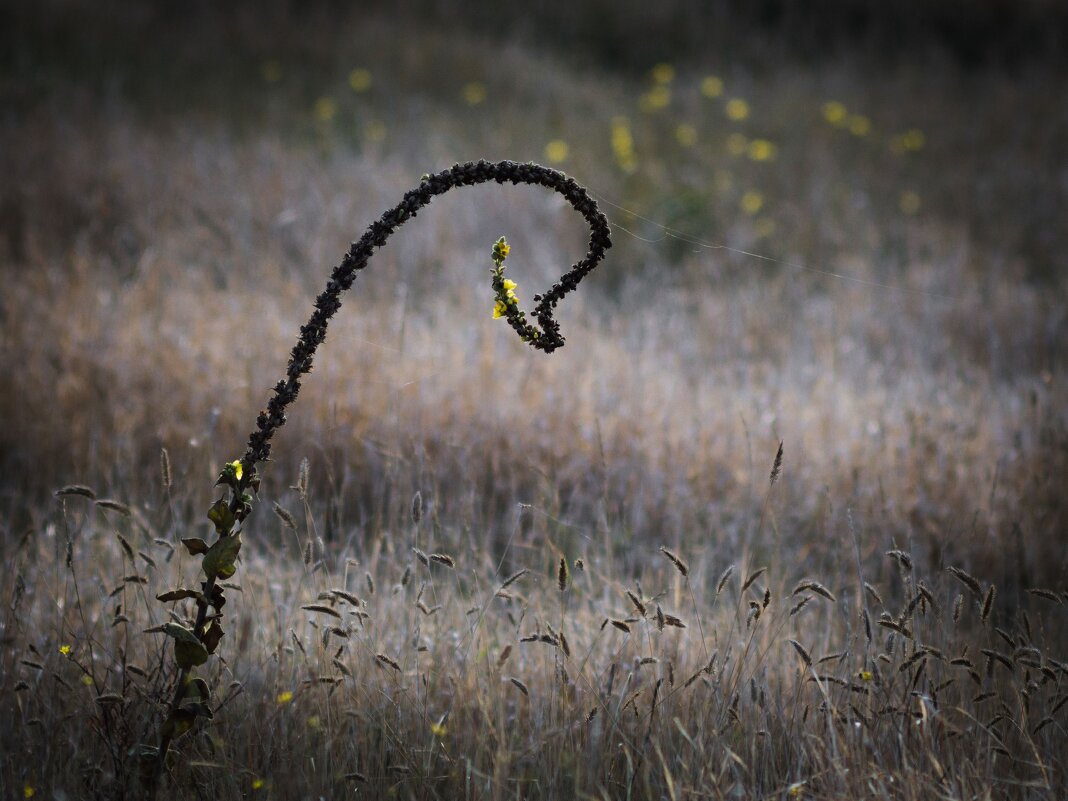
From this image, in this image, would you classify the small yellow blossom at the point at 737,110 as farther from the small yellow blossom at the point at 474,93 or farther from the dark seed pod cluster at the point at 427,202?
the dark seed pod cluster at the point at 427,202

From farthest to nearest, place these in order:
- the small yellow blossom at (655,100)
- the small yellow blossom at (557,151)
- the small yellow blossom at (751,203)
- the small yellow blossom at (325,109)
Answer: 1. the small yellow blossom at (655,100)
2. the small yellow blossom at (325,109)
3. the small yellow blossom at (557,151)
4. the small yellow blossom at (751,203)

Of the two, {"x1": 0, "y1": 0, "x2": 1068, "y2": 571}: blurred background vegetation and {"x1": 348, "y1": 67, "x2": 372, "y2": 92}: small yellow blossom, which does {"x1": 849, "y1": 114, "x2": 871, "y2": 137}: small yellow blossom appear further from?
{"x1": 348, "y1": 67, "x2": 372, "y2": 92}: small yellow blossom

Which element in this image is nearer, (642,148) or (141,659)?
(141,659)

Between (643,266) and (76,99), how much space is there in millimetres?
5036

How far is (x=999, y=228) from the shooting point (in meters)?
7.04

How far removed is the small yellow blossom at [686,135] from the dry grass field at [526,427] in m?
0.09

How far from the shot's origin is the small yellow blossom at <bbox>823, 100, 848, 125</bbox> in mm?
8352

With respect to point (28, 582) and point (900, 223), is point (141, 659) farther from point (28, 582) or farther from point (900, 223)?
point (900, 223)

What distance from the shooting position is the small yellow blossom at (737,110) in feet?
27.7

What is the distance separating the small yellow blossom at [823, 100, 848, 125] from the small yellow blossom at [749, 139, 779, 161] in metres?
0.76

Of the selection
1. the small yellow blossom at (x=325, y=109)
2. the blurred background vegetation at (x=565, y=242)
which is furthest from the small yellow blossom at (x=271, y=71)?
the small yellow blossom at (x=325, y=109)

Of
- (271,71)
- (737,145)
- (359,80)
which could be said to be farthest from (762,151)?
(271,71)

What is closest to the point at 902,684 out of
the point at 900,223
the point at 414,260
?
the point at 414,260

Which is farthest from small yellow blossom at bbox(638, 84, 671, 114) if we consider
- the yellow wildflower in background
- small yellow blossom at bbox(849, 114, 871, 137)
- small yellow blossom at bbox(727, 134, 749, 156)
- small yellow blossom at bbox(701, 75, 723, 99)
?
small yellow blossom at bbox(849, 114, 871, 137)
